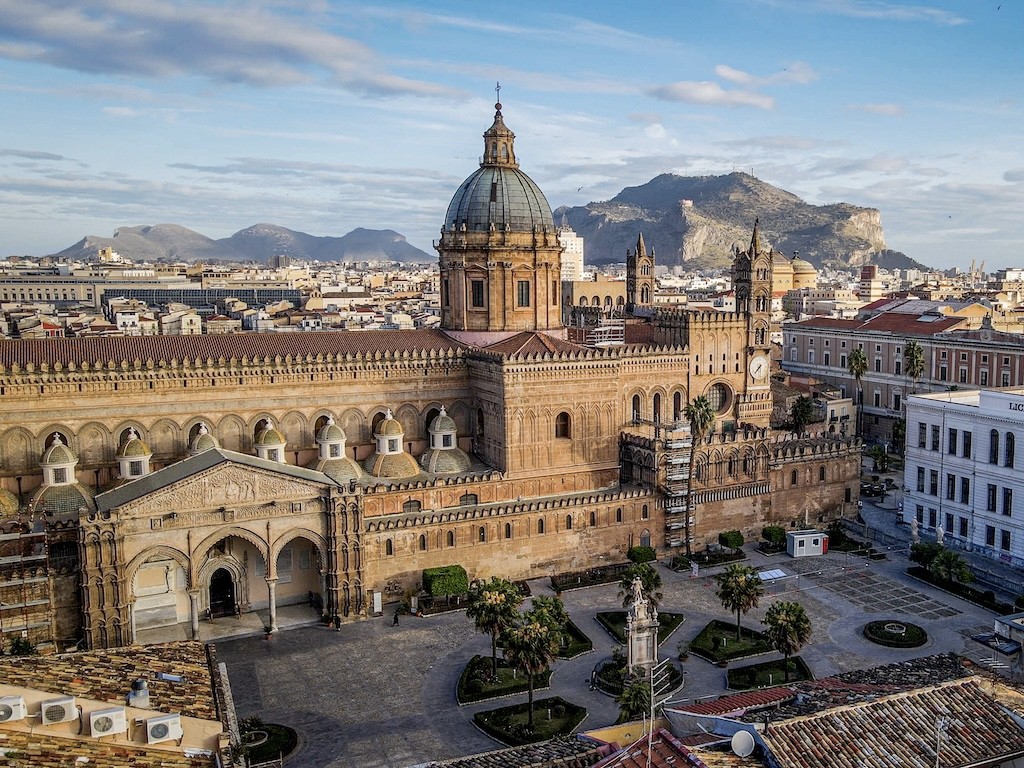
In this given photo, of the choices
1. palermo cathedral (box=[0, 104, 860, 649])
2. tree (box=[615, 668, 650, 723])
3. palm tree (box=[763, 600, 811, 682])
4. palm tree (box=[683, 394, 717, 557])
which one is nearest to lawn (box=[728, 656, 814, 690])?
palm tree (box=[763, 600, 811, 682])

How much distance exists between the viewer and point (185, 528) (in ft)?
150

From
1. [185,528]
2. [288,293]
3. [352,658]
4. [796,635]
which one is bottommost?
[352,658]

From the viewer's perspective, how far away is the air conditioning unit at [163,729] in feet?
77.9

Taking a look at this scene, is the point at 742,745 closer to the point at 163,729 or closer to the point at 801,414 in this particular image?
the point at 163,729

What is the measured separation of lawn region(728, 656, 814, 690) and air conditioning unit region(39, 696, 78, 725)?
2811 cm

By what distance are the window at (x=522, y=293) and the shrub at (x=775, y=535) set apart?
23.7 metres

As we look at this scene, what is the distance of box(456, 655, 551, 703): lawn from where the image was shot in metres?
40.3

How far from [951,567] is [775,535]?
431 inches

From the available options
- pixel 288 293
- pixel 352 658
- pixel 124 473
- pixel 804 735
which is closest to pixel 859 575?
pixel 352 658

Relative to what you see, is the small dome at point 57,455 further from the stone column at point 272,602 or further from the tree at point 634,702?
the tree at point 634,702

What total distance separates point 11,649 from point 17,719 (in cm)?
2067

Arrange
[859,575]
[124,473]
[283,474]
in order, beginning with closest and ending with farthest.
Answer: [283,474] < [124,473] < [859,575]

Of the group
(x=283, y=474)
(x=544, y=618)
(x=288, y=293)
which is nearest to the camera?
(x=544, y=618)

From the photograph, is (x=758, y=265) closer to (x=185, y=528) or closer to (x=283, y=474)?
(x=283, y=474)
